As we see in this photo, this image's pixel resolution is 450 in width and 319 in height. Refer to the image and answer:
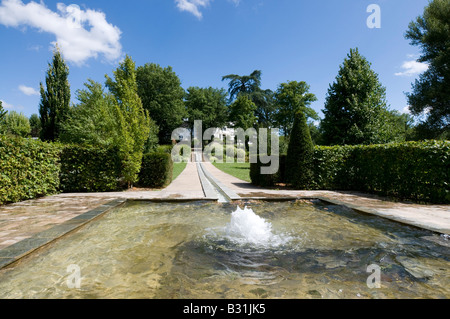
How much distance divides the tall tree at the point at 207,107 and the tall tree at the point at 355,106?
33629 millimetres

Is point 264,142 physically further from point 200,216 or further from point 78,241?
point 78,241

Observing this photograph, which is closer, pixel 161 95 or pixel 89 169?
pixel 89 169

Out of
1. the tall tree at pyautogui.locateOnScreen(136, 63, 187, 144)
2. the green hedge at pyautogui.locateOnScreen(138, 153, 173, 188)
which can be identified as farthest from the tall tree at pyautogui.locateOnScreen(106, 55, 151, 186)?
the tall tree at pyautogui.locateOnScreen(136, 63, 187, 144)

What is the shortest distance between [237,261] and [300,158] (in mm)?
7602

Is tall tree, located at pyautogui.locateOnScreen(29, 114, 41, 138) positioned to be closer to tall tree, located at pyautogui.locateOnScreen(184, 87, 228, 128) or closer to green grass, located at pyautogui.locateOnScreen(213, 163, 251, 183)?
tall tree, located at pyautogui.locateOnScreen(184, 87, 228, 128)

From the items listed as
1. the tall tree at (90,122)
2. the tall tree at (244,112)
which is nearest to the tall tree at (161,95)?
the tall tree at (244,112)

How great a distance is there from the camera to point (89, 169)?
887 cm

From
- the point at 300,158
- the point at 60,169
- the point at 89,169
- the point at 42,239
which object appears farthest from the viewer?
the point at 300,158

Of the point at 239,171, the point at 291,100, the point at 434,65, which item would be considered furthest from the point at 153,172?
the point at 291,100

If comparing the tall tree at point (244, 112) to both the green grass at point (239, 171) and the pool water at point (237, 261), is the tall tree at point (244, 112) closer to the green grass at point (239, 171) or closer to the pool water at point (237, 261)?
the green grass at point (239, 171)

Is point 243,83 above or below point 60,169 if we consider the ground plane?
above

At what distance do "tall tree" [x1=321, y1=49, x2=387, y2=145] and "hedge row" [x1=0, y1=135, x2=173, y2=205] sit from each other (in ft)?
40.3

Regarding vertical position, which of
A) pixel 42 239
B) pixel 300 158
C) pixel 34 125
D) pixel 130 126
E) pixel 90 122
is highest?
pixel 34 125

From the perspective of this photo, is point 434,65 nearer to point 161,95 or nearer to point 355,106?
point 355,106
